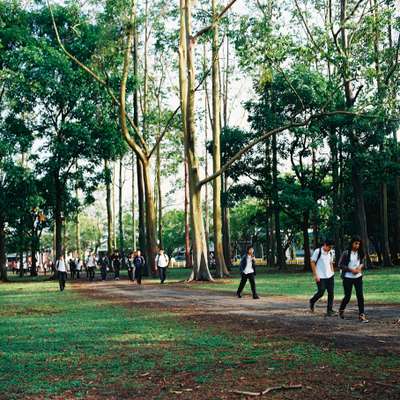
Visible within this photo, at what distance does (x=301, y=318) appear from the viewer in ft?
40.3

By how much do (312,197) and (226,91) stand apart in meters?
12.3

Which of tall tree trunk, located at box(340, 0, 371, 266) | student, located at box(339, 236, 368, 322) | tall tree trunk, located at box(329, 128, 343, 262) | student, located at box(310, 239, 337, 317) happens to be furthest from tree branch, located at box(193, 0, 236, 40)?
student, located at box(339, 236, 368, 322)

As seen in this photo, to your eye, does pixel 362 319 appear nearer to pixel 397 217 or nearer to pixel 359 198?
pixel 359 198

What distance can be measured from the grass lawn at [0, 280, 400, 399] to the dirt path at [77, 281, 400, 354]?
705 millimetres

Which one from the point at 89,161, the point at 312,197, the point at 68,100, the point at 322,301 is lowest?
the point at 322,301

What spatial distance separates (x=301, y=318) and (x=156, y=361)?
5.20 meters

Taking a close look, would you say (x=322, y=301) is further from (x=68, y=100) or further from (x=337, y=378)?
(x=68, y=100)

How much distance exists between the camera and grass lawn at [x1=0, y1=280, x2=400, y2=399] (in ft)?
20.7

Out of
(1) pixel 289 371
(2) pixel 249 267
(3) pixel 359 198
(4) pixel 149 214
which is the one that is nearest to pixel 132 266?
(4) pixel 149 214

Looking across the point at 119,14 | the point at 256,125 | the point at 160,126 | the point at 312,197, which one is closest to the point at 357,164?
the point at 312,197

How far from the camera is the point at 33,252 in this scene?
53500 millimetres

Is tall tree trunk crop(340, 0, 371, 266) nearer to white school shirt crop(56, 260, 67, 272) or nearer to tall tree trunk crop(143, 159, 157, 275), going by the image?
tall tree trunk crop(143, 159, 157, 275)

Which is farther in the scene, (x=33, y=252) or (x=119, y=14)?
(x=33, y=252)

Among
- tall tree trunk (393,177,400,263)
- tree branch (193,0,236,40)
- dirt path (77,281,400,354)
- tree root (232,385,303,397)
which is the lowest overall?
dirt path (77,281,400,354)
